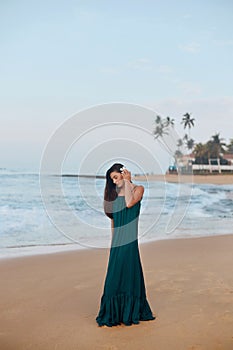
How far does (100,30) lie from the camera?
59.6ft

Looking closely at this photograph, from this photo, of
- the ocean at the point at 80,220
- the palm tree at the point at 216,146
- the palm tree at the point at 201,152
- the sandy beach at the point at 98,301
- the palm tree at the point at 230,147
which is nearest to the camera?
the sandy beach at the point at 98,301

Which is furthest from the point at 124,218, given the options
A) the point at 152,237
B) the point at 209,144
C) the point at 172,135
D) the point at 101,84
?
the point at 209,144

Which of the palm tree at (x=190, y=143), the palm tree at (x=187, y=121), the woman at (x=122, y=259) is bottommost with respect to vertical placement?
the woman at (x=122, y=259)

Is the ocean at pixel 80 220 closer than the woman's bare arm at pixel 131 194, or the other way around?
the woman's bare arm at pixel 131 194

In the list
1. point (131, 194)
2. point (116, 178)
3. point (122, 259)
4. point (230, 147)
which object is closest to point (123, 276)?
point (122, 259)

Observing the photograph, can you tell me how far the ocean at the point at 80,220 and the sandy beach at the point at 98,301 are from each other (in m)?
0.82

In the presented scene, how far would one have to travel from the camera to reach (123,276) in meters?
3.11

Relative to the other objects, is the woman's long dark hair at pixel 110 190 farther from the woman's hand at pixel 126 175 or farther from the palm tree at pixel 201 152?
the palm tree at pixel 201 152

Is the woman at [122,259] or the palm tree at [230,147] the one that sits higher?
the palm tree at [230,147]

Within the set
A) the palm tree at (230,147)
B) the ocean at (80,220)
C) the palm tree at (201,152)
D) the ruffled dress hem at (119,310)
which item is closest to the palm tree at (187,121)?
the palm tree at (201,152)

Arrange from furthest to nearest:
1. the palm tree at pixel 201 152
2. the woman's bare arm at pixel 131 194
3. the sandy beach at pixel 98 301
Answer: the palm tree at pixel 201 152, the woman's bare arm at pixel 131 194, the sandy beach at pixel 98 301

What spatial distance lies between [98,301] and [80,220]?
703 cm

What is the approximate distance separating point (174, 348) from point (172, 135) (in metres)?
1.67

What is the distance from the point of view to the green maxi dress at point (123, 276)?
310 cm
